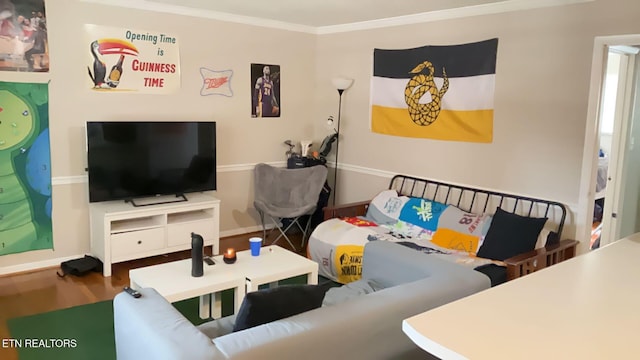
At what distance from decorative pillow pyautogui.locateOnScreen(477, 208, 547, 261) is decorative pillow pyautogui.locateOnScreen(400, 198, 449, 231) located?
558 mm

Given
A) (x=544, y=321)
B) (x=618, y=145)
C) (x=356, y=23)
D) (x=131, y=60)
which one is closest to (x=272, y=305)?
(x=544, y=321)

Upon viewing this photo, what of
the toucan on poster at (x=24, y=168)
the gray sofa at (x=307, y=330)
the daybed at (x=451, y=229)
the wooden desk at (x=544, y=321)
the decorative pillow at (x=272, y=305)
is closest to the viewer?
the wooden desk at (x=544, y=321)

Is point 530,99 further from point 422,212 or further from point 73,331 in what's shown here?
point 73,331

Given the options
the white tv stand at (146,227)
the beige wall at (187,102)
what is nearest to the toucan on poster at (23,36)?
the beige wall at (187,102)

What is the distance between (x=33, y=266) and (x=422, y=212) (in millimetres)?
3386

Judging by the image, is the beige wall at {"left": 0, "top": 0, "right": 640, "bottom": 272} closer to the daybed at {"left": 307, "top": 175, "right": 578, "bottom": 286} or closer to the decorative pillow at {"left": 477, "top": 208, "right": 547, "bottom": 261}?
the daybed at {"left": 307, "top": 175, "right": 578, "bottom": 286}

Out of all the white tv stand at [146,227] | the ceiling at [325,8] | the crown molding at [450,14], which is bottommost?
the white tv stand at [146,227]

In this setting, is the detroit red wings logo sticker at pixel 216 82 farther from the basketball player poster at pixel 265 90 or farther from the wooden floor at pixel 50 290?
the wooden floor at pixel 50 290

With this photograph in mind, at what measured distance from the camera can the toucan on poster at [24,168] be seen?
404 cm

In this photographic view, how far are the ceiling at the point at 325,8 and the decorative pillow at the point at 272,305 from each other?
299cm

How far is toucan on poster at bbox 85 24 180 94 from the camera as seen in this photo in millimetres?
4414

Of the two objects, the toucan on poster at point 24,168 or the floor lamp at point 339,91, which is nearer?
the toucan on poster at point 24,168

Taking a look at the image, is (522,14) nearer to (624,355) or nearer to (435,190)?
(435,190)

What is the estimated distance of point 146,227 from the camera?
4.43 m
